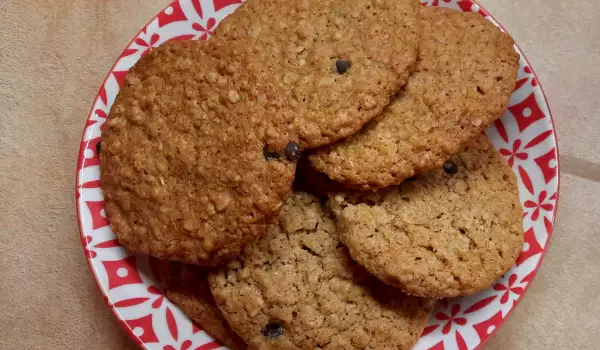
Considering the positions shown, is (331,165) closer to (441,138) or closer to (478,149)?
(441,138)

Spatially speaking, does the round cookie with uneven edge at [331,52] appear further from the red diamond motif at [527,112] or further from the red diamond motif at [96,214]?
A: the red diamond motif at [96,214]

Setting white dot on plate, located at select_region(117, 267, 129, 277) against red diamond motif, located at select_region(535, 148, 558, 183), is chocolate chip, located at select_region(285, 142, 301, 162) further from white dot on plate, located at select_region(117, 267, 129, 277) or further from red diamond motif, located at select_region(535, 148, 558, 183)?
red diamond motif, located at select_region(535, 148, 558, 183)

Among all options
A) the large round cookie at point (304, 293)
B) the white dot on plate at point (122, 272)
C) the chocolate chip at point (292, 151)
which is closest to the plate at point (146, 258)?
the white dot on plate at point (122, 272)

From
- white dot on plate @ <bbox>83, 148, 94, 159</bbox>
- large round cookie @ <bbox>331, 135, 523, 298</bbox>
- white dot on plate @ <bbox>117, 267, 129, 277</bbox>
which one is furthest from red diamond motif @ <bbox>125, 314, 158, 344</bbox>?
large round cookie @ <bbox>331, 135, 523, 298</bbox>

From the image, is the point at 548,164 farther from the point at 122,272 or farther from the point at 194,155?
the point at 122,272

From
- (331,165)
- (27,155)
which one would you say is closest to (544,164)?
(331,165)
